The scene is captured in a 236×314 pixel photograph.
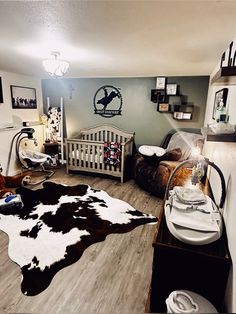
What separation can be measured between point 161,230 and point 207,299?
0.48 meters

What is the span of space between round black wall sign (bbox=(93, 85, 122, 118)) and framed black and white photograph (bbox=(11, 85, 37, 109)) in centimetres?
152

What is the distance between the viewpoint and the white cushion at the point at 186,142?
11.7 ft

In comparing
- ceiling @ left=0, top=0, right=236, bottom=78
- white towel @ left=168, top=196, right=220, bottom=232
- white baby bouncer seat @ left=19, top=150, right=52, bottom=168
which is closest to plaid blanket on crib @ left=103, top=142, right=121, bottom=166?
white baby bouncer seat @ left=19, top=150, right=52, bottom=168

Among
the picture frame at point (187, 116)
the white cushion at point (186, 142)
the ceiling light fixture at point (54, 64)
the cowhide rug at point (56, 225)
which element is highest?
the ceiling light fixture at point (54, 64)

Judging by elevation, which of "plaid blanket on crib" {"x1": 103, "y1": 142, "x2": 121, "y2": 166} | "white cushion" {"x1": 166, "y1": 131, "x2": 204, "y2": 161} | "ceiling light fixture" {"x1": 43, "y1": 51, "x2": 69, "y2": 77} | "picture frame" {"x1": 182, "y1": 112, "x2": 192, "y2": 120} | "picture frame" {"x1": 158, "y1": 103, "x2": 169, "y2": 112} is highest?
"ceiling light fixture" {"x1": 43, "y1": 51, "x2": 69, "y2": 77}

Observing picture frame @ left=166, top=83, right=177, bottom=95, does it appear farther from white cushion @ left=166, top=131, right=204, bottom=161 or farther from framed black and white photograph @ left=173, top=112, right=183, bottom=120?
white cushion @ left=166, top=131, right=204, bottom=161

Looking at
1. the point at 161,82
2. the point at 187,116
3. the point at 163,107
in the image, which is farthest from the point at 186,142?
the point at 161,82

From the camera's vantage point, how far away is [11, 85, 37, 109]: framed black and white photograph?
4.32 metres

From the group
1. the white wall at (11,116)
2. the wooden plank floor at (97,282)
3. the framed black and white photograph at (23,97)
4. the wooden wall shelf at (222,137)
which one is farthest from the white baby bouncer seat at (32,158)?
the wooden wall shelf at (222,137)

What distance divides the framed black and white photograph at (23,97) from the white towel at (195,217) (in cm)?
421

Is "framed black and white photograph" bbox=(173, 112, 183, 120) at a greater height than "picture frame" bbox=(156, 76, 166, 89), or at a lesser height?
lesser

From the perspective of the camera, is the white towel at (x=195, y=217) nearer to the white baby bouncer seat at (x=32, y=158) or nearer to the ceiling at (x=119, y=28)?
the ceiling at (x=119, y=28)

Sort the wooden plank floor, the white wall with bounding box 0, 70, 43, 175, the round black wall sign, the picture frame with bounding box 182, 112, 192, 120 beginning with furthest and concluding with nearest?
the round black wall sign, the picture frame with bounding box 182, 112, 192, 120, the white wall with bounding box 0, 70, 43, 175, the wooden plank floor

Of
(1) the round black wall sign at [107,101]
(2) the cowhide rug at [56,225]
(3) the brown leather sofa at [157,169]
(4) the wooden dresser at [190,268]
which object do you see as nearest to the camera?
→ (4) the wooden dresser at [190,268]
